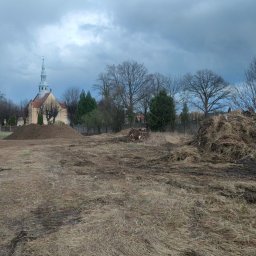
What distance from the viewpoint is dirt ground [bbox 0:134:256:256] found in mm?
5316

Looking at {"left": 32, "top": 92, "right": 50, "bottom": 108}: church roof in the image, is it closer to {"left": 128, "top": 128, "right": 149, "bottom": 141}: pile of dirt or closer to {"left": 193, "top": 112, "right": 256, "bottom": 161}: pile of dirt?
{"left": 128, "top": 128, "right": 149, "bottom": 141}: pile of dirt

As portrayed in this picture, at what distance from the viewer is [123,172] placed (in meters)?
12.7

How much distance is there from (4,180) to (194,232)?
6.46 meters

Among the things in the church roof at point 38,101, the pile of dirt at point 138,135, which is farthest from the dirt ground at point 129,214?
the church roof at point 38,101

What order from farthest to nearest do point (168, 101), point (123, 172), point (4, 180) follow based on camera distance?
point (168, 101) < point (123, 172) < point (4, 180)

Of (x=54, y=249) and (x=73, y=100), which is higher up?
(x=73, y=100)

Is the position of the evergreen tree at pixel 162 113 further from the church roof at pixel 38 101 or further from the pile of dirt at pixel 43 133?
the church roof at pixel 38 101

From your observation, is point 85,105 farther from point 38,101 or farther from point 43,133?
point 43,133

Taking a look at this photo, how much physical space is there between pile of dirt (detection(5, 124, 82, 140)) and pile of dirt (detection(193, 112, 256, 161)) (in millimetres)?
30921

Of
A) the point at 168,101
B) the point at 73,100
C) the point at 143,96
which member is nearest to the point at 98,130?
the point at 143,96

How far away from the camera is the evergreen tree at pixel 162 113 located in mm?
55188

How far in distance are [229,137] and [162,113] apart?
38.6 meters

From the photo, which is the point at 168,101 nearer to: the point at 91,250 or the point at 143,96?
the point at 143,96

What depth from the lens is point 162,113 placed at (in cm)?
5525
